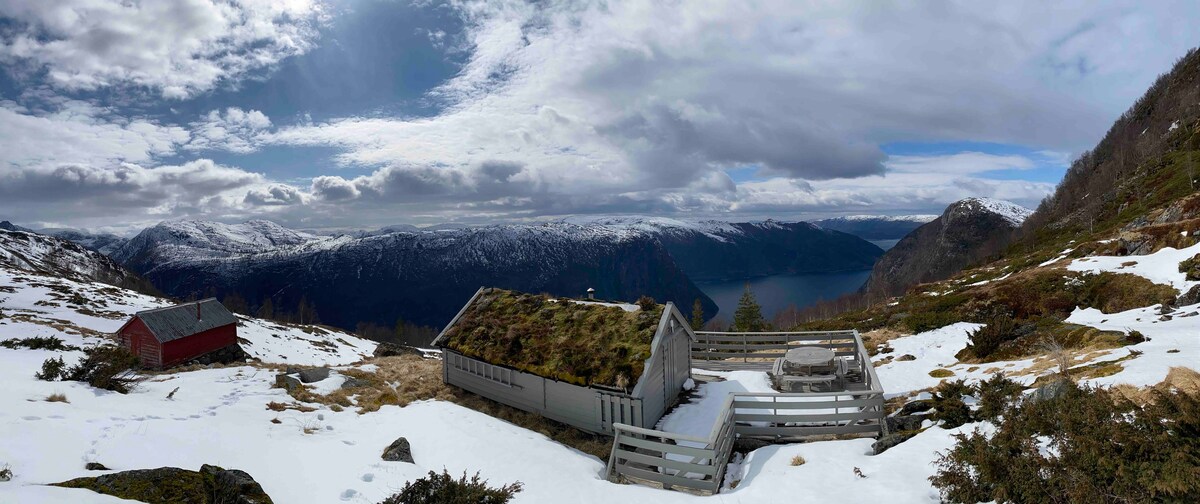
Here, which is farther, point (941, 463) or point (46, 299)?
point (46, 299)

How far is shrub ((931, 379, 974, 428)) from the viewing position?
1034cm

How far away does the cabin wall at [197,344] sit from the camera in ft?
112

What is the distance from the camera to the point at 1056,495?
6355 mm

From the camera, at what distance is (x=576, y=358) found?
18.2 m

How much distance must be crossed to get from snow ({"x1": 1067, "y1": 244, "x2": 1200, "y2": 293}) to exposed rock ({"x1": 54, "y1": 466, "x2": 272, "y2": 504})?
32.4m

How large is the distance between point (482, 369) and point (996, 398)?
16963mm

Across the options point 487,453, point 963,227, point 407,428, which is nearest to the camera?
point 487,453

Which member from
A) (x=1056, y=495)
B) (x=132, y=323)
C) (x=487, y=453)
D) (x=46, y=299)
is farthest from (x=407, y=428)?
(x=46, y=299)

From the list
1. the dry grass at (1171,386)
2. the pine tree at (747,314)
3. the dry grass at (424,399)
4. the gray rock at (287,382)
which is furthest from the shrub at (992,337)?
the pine tree at (747,314)

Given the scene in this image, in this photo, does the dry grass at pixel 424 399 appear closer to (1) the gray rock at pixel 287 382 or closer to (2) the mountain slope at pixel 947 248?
(1) the gray rock at pixel 287 382

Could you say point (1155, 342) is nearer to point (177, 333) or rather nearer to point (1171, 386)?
point (1171, 386)

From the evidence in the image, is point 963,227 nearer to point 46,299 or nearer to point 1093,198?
point 1093,198

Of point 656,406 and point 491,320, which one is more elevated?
point 491,320

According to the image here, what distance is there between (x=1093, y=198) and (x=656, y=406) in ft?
403
